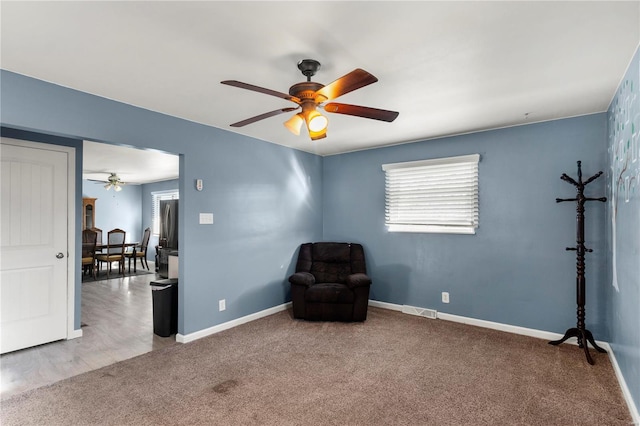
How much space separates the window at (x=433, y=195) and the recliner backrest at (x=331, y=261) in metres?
0.64

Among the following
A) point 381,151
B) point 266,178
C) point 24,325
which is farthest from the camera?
point 381,151

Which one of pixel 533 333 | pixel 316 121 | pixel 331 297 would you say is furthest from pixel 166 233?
pixel 533 333

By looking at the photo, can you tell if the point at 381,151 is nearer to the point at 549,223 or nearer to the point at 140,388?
the point at 549,223

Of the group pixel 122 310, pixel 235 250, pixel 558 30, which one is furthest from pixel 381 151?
pixel 122 310

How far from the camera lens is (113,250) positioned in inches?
293

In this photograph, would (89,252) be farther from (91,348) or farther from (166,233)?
(91,348)

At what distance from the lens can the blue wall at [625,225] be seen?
2055 millimetres

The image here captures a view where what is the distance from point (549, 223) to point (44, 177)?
5.20m

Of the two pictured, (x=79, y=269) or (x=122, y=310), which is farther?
(x=122, y=310)

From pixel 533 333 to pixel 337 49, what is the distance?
3.45 m

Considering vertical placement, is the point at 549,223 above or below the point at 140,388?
above

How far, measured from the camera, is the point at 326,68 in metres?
2.27

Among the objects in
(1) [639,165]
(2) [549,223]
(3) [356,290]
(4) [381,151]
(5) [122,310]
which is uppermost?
(4) [381,151]

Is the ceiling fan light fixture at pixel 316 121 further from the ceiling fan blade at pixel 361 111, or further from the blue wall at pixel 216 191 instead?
the blue wall at pixel 216 191
